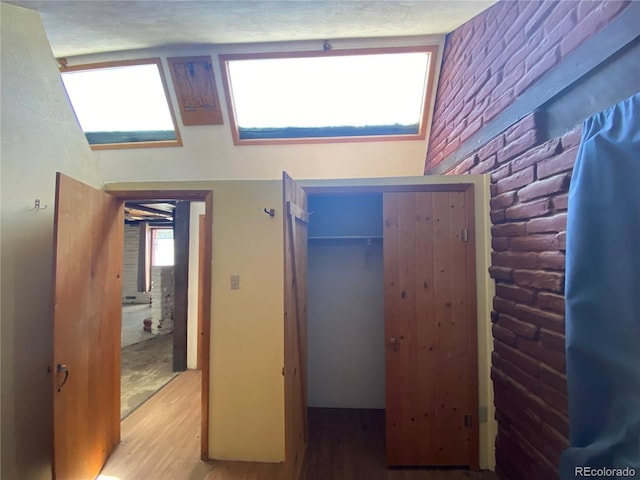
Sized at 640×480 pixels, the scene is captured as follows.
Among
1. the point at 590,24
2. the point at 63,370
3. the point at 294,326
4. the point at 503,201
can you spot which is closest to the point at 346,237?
the point at 294,326

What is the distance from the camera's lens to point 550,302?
4.79 ft

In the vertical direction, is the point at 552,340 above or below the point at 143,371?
above

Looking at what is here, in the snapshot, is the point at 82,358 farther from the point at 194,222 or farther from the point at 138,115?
the point at 138,115

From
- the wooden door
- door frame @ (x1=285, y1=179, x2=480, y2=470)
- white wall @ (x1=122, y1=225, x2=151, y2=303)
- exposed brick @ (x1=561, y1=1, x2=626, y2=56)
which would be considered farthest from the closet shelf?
white wall @ (x1=122, y1=225, x2=151, y2=303)

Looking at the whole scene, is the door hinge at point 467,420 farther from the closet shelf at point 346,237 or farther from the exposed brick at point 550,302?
the closet shelf at point 346,237

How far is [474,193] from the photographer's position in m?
2.07

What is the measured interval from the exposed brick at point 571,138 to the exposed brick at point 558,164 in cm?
2

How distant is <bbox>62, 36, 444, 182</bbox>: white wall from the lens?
3.09m

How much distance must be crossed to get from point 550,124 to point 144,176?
3.62m

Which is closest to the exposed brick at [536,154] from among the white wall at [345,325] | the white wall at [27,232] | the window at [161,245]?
the white wall at [345,325]

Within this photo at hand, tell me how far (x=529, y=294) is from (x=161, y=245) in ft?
33.5

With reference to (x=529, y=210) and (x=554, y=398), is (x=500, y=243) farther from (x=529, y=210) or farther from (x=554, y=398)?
(x=554, y=398)

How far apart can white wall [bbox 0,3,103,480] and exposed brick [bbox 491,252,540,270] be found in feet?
9.12

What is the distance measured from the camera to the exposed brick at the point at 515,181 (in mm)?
1595
